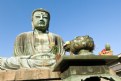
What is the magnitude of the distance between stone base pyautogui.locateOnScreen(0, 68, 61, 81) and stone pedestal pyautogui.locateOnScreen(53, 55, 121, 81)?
0.69 metres

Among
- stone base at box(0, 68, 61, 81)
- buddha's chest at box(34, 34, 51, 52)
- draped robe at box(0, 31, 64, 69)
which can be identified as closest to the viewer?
stone base at box(0, 68, 61, 81)

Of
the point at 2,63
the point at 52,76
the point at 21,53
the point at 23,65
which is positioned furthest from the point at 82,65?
the point at 21,53

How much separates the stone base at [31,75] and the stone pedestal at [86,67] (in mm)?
694

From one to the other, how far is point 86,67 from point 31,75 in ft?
4.44

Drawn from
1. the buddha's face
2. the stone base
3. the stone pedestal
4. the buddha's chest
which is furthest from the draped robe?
the stone pedestal

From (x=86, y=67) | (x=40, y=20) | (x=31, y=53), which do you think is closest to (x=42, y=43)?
(x=31, y=53)

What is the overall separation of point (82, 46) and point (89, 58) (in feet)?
1.42

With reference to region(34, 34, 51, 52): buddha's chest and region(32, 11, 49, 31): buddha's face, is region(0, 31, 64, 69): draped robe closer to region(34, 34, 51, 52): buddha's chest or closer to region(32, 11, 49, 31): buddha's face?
region(34, 34, 51, 52): buddha's chest

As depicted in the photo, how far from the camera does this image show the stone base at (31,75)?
554cm

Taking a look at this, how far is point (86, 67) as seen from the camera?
15.6 feet

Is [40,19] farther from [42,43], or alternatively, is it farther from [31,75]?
[31,75]

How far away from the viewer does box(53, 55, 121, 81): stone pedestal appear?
15.2 ft

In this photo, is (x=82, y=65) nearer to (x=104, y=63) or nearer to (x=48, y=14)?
(x=104, y=63)

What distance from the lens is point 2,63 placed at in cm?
707
